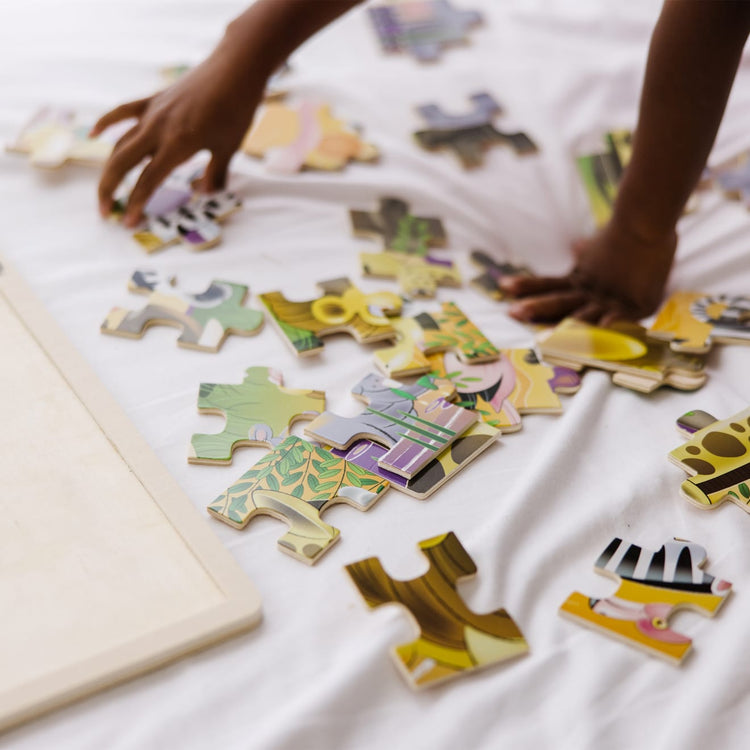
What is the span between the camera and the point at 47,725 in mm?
702

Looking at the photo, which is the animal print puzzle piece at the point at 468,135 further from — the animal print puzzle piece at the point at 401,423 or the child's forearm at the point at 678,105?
the animal print puzzle piece at the point at 401,423

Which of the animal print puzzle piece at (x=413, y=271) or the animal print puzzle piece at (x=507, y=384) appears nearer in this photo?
the animal print puzzle piece at (x=507, y=384)

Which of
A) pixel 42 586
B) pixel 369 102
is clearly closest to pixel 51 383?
pixel 42 586

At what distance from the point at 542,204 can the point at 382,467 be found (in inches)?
28.3

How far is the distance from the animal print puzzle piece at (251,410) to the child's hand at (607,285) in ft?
1.26

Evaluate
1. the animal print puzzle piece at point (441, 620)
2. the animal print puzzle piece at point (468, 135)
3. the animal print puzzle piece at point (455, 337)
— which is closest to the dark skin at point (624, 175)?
the animal print puzzle piece at point (455, 337)

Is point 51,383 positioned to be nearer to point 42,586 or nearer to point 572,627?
point 42,586

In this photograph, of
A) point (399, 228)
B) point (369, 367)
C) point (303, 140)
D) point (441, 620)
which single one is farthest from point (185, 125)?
point (441, 620)

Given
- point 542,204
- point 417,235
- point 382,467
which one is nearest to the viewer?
point 382,467

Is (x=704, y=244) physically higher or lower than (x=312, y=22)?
lower

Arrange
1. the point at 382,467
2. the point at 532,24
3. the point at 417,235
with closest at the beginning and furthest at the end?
1. the point at 382,467
2. the point at 417,235
3. the point at 532,24

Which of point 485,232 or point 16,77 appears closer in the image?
point 485,232

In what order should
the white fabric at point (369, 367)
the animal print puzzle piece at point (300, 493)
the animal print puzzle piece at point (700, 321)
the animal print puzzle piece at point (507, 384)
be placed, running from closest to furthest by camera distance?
the white fabric at point (369, 367) → the animal print puzzle piece at point (300, 493) → the animal print puzzle piece at point (507, 384) → the animal print puzzle piece at point (700, 321)

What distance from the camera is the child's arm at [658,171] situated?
1.13 metres
